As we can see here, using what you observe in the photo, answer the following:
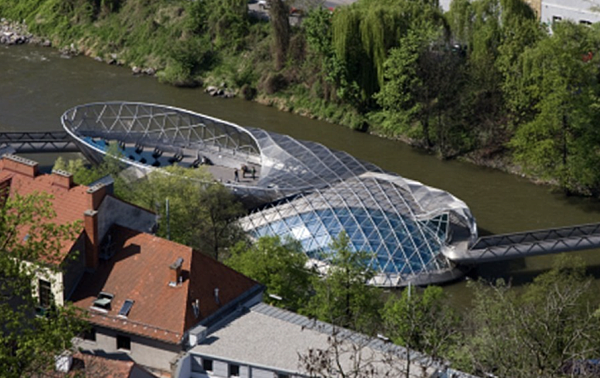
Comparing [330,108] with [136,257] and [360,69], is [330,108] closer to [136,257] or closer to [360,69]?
[360,69]

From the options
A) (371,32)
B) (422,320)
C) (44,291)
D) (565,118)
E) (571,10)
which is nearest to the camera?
(422,320)

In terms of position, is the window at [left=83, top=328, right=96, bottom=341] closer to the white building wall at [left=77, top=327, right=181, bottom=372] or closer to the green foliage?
the white building wall at [left=77, top=327, right=181, bottom=372]

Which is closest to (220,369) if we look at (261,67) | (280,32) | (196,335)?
(196,335)

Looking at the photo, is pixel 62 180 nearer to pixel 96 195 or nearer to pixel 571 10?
pixel 96 195

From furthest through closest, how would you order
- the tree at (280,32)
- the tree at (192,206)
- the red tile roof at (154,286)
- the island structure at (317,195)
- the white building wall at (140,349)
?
the tree at (280,32) → the island structure at (317,195) → the tree at (192,206) → the red tile roof at (154,286) → the white building wall at (140,349)

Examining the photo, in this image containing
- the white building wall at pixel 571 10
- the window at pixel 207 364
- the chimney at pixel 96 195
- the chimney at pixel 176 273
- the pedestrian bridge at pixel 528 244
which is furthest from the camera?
the white building wall at pixel 571 10

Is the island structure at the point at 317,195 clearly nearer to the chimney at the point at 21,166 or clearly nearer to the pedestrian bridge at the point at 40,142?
the pedestrian bridge at the point at 40,142

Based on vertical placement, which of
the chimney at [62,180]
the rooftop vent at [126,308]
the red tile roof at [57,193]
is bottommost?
the rooftop vent at [126,308]

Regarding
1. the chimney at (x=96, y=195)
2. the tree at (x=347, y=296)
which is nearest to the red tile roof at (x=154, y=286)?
the chimney at (x=96, y=195)

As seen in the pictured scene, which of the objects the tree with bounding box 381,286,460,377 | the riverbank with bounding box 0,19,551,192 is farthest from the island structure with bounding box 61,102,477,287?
the riverbank with bounding box 0,19,551,192
